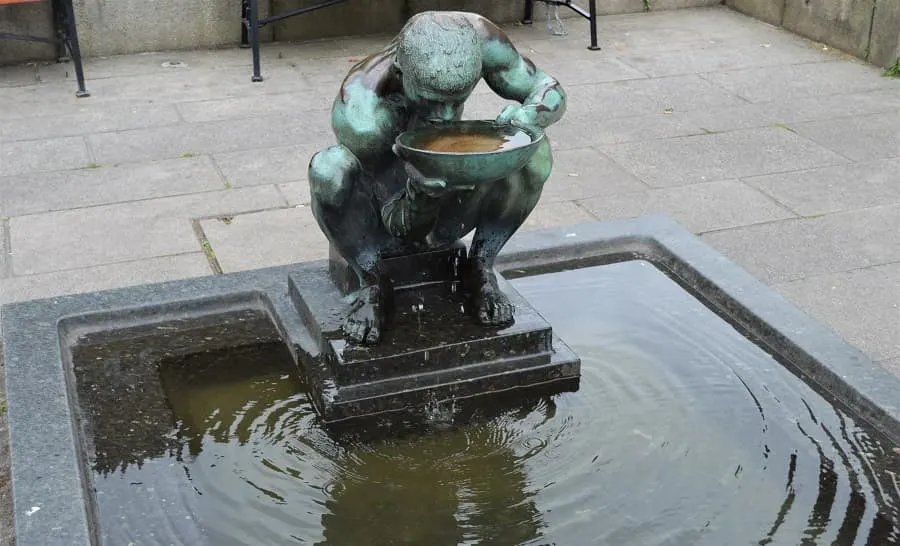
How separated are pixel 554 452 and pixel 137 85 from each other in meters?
5.33

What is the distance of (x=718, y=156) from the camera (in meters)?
6.36

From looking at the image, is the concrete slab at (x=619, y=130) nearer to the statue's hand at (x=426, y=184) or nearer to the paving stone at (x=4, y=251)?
the paving stone at (x=4, y=251)

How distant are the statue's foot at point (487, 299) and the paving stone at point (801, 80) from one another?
435 cm

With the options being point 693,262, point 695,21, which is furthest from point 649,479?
point 695,21

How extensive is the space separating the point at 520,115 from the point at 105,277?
2387mm

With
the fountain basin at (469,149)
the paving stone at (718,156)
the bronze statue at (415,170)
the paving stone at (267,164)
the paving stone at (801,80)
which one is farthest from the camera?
the paving stone at (801,80)

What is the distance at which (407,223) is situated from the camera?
3.29 metres

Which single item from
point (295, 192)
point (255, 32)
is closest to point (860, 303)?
point (295, 192)

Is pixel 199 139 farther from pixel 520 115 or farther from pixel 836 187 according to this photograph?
pixel 520 115

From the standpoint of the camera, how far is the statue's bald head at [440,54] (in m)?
2.96

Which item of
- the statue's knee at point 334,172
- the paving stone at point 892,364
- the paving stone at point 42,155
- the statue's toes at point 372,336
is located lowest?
the paving stone at point 892,364

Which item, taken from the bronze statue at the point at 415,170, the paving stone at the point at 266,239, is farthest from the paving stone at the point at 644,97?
the bronze statue at the point at 415,170

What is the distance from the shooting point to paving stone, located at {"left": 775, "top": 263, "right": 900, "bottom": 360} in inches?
168

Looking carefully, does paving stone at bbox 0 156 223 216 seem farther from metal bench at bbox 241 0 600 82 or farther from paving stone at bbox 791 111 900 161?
paving stone at bbox 791 111 900 161
